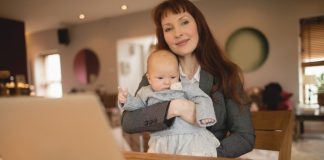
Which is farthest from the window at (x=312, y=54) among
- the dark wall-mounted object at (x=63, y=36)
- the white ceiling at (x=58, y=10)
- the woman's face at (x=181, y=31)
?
the dark wall-mounted object at (x=63, y=36)

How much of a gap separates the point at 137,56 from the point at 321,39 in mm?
701

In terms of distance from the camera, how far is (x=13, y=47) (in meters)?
0.66

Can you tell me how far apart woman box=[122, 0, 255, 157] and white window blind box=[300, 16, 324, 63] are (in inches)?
5.8

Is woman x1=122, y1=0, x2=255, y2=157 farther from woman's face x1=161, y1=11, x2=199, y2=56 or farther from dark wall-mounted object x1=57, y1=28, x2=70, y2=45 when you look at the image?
dark wall-mounted object x1=57, y1=28, x2=70, y2=45

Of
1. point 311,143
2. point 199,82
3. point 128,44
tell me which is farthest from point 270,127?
point 128,44

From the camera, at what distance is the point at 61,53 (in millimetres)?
718

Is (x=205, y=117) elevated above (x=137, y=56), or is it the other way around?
(x=137, y=56)

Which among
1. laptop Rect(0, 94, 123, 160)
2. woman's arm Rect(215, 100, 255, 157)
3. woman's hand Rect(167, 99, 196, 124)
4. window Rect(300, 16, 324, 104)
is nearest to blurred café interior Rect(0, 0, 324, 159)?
window Rect(300, 16, 324, 104)

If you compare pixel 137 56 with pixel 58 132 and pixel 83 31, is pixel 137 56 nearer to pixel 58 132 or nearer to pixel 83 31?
pixel 83 31

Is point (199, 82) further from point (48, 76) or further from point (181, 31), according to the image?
point (48, 76)

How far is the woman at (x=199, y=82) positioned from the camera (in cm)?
47

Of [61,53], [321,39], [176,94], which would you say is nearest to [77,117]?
[176,94]

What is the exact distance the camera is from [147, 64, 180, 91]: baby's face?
1.59ft

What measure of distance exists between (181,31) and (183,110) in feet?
0.55
